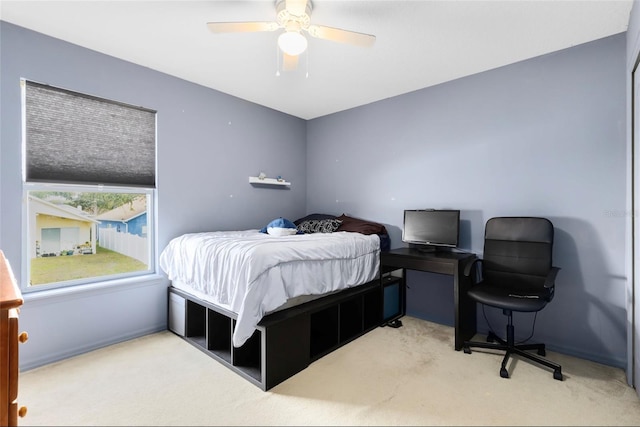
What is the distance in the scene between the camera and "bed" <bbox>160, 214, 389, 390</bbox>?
2.07 metres

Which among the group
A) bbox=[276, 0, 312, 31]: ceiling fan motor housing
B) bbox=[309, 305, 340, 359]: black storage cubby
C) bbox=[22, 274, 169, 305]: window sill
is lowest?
bbox=[309, 305, 340, 359]: black storage cubby

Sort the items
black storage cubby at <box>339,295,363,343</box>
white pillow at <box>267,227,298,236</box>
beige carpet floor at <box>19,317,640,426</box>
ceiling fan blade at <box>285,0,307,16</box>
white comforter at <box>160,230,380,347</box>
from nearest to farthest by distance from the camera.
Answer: beige carpet floor at <box>19,317,640,426</box>, ceiling fan blade at <box>285,0,307,16</box>, white comforter at <box>160,230,380,347</box>, black storage cubby at <box>339,295,363,343</box>, white pillow at <box>267,227,298,236</box>

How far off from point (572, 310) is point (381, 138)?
8.05ft

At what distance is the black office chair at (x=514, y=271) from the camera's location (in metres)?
2.25

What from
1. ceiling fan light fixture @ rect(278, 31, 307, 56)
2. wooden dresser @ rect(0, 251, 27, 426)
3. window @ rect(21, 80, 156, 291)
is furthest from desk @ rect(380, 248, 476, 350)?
wooden dresser @ rect(0, 251, 27, 426)

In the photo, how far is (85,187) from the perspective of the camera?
2.62m

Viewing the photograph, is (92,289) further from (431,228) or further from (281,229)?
(431,228)

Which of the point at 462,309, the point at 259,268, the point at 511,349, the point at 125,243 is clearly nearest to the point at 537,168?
the point at 462,309

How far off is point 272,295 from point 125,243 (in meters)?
1.76

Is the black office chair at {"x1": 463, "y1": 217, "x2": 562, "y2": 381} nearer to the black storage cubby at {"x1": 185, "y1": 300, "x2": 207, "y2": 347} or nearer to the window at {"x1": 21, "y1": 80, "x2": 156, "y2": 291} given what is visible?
the black storage cubby at {"x1": 185, "y1": 300, "x2": 207, "y2": 347}

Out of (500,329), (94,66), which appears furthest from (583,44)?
(94,66)

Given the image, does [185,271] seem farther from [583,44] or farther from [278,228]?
[583,44]

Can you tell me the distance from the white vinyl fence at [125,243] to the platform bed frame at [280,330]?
17.8 inches

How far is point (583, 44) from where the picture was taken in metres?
2.48
